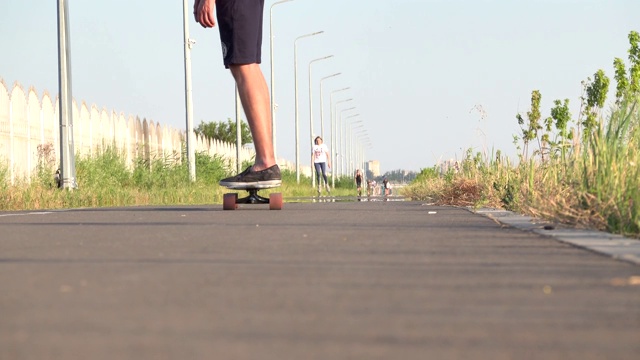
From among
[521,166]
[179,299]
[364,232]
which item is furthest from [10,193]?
[179,299]

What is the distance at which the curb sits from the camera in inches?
243

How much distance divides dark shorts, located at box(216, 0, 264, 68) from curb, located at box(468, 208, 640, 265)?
10.1 ft

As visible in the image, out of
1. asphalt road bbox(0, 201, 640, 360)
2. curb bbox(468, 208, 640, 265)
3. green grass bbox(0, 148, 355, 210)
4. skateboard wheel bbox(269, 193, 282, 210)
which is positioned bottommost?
asphalt road bbox(0, 201, 640, 360)

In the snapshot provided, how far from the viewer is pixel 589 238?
7.35 meters

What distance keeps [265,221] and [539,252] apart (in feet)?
12.3

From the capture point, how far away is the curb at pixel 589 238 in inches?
243

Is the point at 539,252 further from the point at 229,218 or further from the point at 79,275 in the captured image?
the point at 229,218

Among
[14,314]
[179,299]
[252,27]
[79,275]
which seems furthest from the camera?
[252,27]

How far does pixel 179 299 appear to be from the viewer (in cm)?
439

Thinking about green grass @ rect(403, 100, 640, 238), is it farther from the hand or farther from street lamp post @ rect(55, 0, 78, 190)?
street lamp post @ rect(55, 0, 78, 190)

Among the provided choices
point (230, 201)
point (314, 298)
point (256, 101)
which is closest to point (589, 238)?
point (314, 298)

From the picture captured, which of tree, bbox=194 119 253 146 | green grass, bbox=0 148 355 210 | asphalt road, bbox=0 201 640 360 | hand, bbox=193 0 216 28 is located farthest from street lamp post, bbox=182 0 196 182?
tree, bbox=194 119 253 146

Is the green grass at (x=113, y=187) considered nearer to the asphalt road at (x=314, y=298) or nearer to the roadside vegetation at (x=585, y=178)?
the roadside vegetation at (x=585, y=178)

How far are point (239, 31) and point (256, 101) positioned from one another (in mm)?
680
